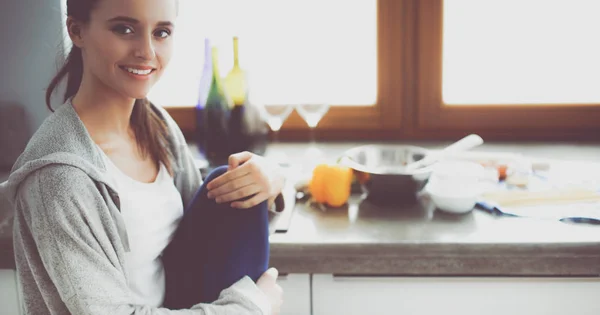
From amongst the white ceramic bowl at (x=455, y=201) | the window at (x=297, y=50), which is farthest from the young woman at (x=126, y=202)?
the window at (x=297, y=50)

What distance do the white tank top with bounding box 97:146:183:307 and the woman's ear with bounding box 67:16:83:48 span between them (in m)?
0.18

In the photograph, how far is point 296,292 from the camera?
3.75 feet

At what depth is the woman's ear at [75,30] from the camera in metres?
0.87

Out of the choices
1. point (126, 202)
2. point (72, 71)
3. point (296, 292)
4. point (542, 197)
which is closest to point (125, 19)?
point (72, 71)

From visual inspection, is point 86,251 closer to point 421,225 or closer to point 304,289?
point 304,289

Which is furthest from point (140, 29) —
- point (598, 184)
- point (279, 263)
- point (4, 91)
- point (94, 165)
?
point (598, 184)

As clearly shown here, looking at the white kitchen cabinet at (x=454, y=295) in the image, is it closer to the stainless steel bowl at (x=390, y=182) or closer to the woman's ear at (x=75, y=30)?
the stainless steel bowl at (x=390, y=182)

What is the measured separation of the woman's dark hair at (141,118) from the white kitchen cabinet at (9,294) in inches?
15.3

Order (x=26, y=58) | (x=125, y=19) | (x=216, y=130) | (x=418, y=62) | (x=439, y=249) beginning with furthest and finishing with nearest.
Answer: (x=418, y=62)
(x=216, y=130)
(x=26, y=58)
(x=439, y=249)
(x=125, y=19)

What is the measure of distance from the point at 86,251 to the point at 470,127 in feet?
4.22

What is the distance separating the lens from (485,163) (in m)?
1.45

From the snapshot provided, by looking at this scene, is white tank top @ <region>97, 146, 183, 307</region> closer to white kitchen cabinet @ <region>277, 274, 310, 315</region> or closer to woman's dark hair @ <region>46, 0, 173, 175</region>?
woman's dark hair @ <region>46, 0, 173, 175</region>

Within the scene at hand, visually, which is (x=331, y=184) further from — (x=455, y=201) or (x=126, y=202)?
(x=126, y=202)

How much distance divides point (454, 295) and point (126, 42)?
77 centimetres
